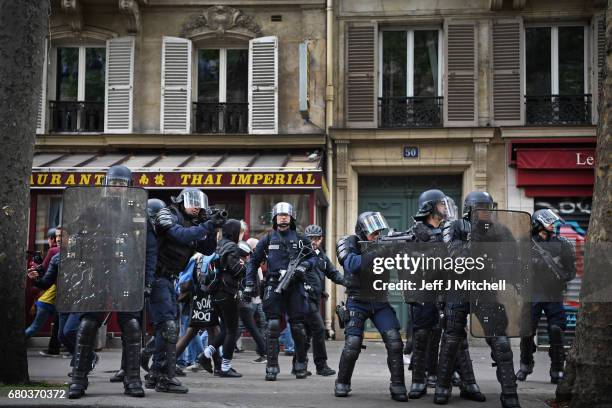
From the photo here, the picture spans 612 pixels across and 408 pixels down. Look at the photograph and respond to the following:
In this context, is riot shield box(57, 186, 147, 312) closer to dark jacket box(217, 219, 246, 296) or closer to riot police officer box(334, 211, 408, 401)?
riot police officer box(334, 211, 408, 401)

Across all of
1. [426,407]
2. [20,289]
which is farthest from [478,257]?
[20,289]

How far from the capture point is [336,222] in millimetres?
16422

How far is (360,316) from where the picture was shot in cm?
774

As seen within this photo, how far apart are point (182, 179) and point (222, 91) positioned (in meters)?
2.75

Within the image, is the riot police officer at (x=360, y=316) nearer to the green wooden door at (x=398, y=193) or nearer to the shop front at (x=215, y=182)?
the shop front at (x=215, y=182)

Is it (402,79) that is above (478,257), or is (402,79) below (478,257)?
above

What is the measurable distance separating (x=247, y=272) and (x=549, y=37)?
9516 millimetres

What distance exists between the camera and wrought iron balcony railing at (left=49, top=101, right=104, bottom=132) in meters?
17.1

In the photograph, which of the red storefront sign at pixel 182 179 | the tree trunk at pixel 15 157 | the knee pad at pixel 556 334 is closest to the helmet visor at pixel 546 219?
the knee pad at pixel 556 334

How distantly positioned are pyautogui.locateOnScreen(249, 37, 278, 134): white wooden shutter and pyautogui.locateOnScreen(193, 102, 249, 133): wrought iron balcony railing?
35 cm

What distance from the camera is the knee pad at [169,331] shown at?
25.0 ft

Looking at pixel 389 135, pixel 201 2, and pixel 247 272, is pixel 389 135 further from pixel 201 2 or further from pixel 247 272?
pixel 247 272

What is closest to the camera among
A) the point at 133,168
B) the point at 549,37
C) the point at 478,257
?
the point at 478,257

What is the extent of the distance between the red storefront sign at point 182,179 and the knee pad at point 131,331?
310 inches
